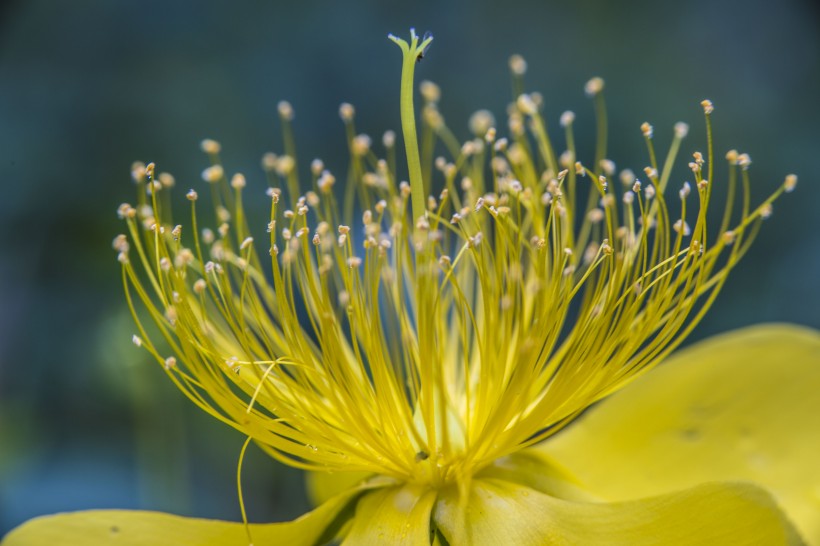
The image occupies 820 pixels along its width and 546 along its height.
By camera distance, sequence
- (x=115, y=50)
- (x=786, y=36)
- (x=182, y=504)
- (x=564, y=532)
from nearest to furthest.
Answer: (x=564, y=532) → (x=182, y=504) → (x=115, y=50) → (x=786, y=36)

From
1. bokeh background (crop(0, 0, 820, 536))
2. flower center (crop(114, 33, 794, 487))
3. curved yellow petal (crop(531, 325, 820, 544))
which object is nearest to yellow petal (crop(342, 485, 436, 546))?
flower center (crop(114, 33, 794, 487))

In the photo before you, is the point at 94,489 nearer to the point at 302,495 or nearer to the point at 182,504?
the point at 182,504

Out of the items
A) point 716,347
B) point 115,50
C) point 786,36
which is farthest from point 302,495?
point 786,36

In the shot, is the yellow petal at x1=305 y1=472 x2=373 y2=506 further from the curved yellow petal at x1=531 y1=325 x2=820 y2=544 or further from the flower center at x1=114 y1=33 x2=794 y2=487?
the curved yellow petal at x1=531 y1=325 x2=820 y2=544

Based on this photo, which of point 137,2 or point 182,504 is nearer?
point 182,504

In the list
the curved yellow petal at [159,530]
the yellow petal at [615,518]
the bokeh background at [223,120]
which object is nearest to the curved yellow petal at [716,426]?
the yellow petal at [615,518]

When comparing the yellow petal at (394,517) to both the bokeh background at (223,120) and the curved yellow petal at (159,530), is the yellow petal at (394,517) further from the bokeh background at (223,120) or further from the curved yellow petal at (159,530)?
the bokeh background at (223,120)

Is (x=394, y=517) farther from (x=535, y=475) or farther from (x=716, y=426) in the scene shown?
(x=716, y=426)

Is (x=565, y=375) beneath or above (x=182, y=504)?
above
